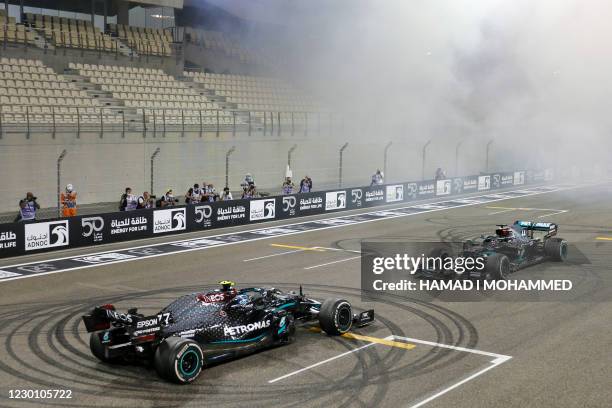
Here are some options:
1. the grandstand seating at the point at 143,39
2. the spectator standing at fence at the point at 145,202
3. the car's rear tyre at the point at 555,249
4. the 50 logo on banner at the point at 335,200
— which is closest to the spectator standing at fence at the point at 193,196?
the spectator standing at fence at the point at 145,202

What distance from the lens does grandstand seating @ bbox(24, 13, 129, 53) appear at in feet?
108

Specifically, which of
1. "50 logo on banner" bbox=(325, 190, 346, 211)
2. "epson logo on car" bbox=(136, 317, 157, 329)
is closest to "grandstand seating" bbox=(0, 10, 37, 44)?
"50 logo on banner" bbox=(325, 190, 346, 211)

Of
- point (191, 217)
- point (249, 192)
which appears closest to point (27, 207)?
point (191, 217)

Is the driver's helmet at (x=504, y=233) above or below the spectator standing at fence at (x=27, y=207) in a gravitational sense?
below

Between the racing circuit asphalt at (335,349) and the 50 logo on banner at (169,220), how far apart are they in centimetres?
383

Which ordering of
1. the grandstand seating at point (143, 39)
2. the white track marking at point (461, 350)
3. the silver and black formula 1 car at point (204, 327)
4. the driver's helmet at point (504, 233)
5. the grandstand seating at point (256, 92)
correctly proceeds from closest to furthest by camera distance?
Answer: the white track marking at point (461, 350) → the silver and black formula 1 car at point (204, 327) → the driver's helmet at point (504, 233) → the grandstand seating at point (143, 39) → the grandstand seating at point (256, 92)

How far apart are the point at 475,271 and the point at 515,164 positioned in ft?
106

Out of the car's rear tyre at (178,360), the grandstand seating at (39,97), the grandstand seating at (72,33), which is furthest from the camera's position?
the grandstand seating at (72,33)

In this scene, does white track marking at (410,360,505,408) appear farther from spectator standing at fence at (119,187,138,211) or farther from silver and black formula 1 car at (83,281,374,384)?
spectator standing at fence at (119,187,138,211)

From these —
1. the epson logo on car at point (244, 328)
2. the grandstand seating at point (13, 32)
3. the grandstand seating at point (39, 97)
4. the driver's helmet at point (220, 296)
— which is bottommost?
the epson logo on car at point (244, 328)

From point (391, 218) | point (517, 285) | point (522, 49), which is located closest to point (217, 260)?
point (517, 285)

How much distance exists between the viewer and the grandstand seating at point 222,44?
142ft

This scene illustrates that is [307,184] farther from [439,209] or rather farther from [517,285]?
[517,285]

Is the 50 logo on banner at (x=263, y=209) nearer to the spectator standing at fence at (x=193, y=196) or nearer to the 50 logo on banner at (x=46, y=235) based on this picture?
the spectator standing at fence at (x=193, y=196)
